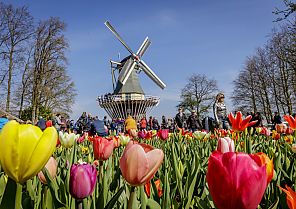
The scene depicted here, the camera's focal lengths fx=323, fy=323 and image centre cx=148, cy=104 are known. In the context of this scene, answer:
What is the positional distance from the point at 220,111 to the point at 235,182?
17.6 ft

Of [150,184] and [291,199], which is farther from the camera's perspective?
[150,184]

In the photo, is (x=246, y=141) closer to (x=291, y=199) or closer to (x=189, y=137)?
(x=291, y=199)

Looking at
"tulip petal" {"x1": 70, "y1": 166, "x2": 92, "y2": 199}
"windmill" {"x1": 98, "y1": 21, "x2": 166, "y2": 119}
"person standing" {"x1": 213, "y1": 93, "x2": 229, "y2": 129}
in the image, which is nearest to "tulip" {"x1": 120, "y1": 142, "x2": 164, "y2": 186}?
"tulip petal" {"x1": 70, "y1": 166, "x2": 92, "y2": 199}

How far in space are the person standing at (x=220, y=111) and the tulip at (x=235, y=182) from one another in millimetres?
4985

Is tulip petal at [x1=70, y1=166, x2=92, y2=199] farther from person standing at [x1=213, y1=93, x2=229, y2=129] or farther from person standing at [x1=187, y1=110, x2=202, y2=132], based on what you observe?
person standing at [x1=187, y1=110, x2=202, y2=132]

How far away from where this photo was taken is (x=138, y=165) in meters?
0.78

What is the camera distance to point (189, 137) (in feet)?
15.3

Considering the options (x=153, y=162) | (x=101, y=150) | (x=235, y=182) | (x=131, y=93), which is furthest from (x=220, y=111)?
(x=131, y=93)

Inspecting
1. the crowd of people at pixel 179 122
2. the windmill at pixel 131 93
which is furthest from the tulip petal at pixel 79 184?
the windmill at pixel 131 93

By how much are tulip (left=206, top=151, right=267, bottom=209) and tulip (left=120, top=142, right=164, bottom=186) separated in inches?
8.7

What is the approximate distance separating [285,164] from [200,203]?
1031 millimetres

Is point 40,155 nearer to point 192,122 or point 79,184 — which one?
point 79,184

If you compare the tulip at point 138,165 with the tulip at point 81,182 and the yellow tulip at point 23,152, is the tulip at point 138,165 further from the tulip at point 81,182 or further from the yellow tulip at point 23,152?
the yellow tulip at point 23,152

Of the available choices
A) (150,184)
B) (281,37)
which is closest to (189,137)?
(150,184)
